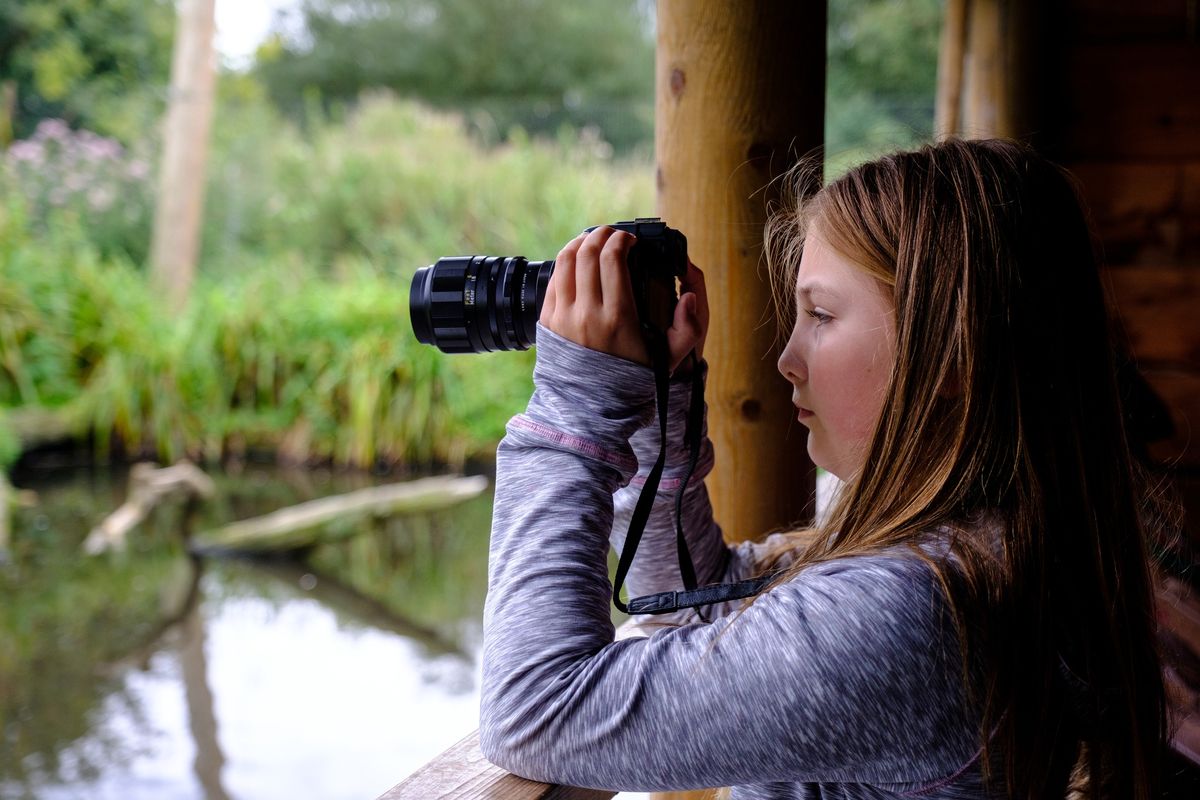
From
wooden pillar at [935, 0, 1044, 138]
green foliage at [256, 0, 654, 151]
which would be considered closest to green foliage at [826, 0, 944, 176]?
green foliage at [256, 0, 654, 151]

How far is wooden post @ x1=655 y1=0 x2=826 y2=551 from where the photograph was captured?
3.13ft

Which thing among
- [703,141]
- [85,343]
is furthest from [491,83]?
[703,141]

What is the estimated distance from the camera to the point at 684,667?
58 centimetres

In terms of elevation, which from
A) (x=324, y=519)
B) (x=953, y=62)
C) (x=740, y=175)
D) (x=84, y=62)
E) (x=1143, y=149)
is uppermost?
(x=84, y=62)

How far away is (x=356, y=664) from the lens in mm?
3338

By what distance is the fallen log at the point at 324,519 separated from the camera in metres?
4.03

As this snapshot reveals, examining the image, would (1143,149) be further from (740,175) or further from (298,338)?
(298,338)

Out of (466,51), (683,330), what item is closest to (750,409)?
(683,330)

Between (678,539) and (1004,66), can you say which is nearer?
(678,539)

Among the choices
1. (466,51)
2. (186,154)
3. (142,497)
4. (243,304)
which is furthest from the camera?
(466,51)

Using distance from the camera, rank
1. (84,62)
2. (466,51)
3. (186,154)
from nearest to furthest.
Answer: (186,154) < (84,62) < (466,51)

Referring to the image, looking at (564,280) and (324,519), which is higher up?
(564,280)

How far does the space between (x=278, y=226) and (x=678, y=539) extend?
7.30 meters

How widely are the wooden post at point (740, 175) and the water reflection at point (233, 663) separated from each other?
6.63 ft
